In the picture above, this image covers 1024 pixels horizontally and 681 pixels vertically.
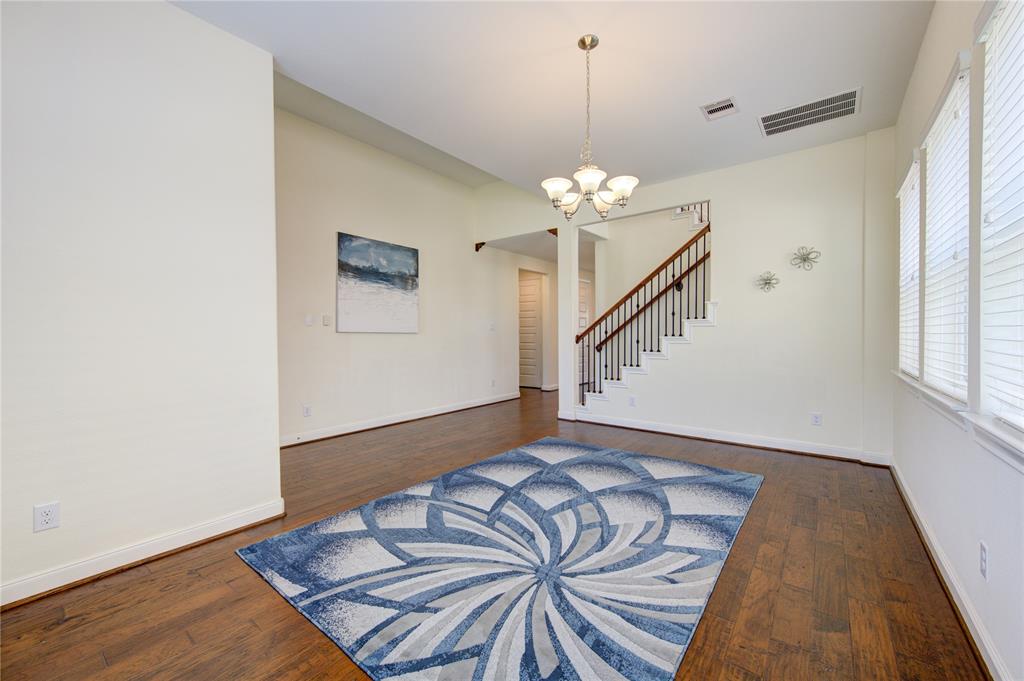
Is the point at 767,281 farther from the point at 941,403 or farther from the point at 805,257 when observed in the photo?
the point at 941,403

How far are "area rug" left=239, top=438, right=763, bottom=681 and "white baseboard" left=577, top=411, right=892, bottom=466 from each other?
3.93 feet

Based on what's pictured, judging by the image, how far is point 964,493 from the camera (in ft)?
5.93

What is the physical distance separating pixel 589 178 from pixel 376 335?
3.57 meters

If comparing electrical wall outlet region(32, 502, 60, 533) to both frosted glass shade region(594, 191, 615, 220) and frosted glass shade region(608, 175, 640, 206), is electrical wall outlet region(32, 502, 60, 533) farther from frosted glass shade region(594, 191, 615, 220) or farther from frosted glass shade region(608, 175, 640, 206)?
frosted glass shade region(608, 175, 640, 206)

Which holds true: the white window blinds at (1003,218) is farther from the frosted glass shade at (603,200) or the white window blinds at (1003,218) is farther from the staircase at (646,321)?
the staircase at (646,321)

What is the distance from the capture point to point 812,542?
240 cm

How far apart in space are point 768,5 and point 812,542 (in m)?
2.93

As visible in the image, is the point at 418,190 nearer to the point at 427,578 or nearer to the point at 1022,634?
the point at 427,578

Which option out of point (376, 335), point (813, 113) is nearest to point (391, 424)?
point (376, 335)

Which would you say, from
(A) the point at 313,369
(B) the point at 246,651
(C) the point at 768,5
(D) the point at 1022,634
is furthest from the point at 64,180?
(D) the point at 1022,634

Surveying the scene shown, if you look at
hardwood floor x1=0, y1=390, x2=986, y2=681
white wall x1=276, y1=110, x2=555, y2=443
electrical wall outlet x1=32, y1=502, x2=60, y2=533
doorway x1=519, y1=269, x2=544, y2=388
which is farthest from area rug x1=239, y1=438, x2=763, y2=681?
doorway x1=519, y1=269, x2=544, y2=388

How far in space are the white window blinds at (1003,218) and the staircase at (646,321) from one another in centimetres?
383

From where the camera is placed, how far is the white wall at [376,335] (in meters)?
4.58

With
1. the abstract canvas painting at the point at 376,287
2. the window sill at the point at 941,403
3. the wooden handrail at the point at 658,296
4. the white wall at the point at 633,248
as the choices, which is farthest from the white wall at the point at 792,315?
the abstract canvas painting at the point at 376,287
